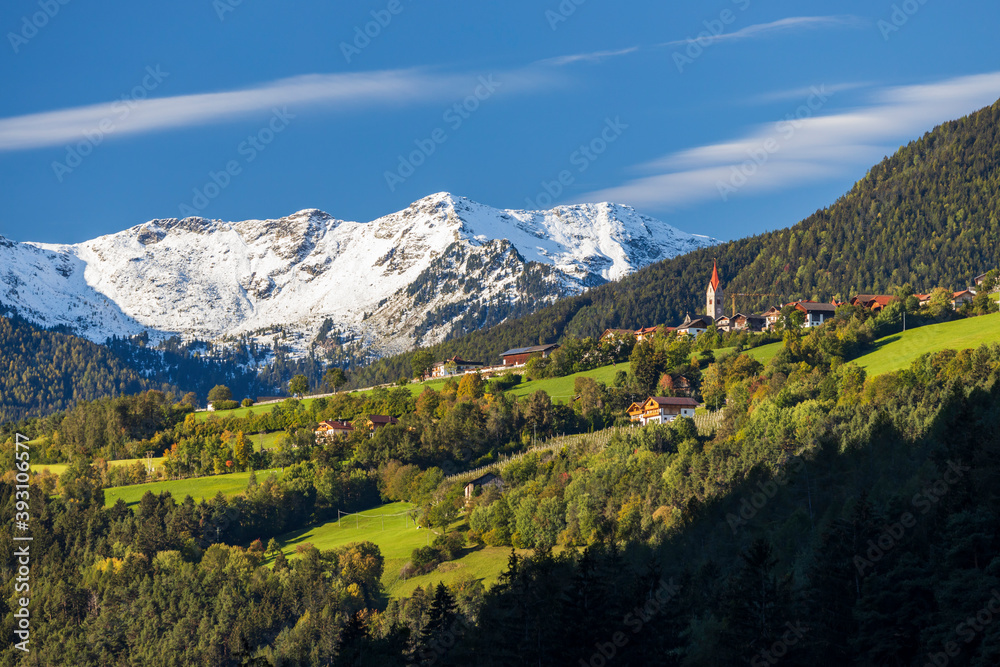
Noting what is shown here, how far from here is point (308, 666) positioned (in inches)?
3979

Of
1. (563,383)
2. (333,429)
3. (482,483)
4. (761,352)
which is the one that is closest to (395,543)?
(482,483)

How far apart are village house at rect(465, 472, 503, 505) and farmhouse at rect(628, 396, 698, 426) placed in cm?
2014

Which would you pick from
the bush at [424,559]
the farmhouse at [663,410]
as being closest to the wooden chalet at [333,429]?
the farmhouse at [663,410]

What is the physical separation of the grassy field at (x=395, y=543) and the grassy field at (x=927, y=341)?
5365 cm

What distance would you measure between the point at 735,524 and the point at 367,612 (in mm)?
37052

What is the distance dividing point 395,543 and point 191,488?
42.2 meters

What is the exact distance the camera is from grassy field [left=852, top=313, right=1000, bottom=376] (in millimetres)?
135250

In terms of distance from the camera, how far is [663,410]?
467 ft

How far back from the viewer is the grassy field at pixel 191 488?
149 metres

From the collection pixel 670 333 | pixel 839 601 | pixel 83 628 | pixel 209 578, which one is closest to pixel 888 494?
pixel 839 601

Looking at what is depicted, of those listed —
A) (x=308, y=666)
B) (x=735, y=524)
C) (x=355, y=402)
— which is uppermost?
(x=355, y=402)

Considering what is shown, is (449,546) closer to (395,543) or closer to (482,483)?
(395,543)

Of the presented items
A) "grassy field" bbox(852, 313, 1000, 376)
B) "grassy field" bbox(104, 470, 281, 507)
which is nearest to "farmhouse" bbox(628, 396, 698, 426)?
"grassy field" bbox(852, 313, 1000, 376)

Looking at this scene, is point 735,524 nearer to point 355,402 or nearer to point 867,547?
point 867,547
